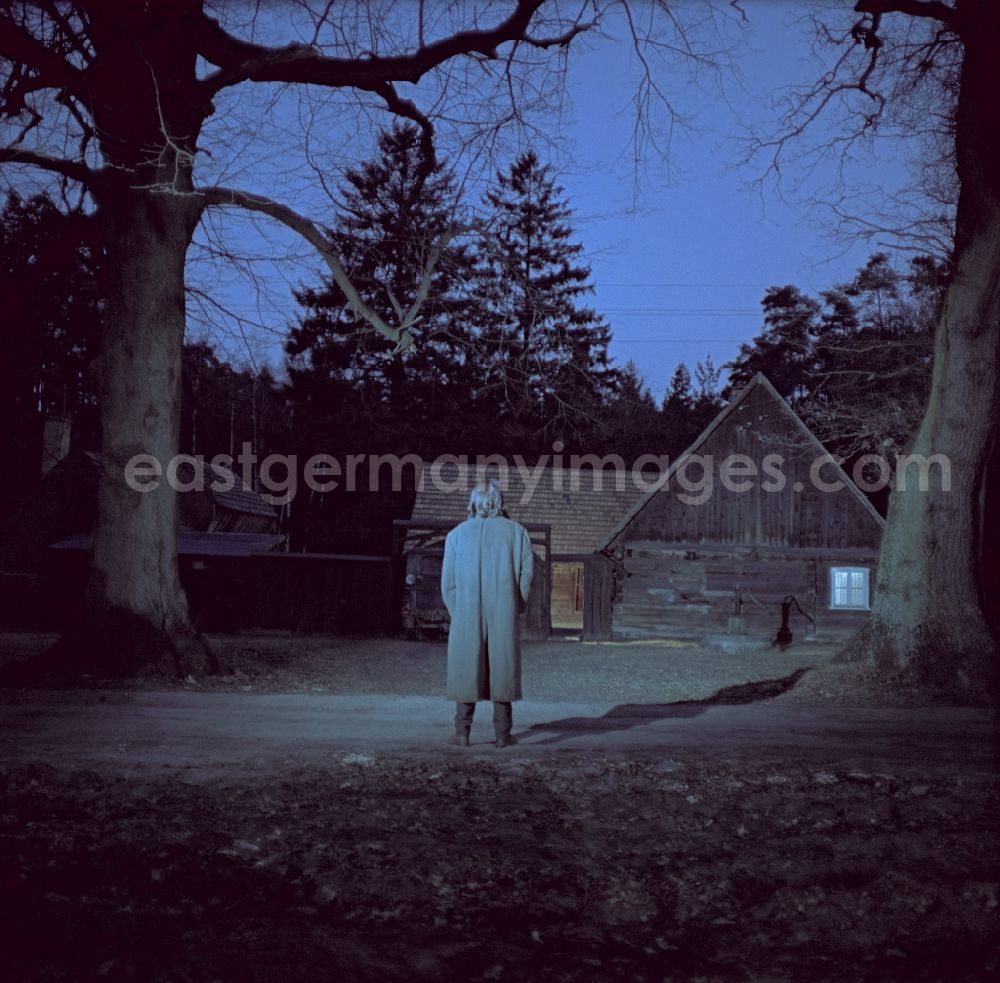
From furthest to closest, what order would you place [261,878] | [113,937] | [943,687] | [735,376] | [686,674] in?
[735,376] < [686,674] < [943,687] < [261,878] < [113,937]

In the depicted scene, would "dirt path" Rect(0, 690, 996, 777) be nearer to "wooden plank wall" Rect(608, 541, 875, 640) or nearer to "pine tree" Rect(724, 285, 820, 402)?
"wooden plank wall" Rect(608, 541, 875, 640)

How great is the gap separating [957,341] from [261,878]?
11869mm

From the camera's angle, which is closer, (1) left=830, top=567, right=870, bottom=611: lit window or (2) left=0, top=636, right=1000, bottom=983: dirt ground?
(2) left=0, top=636, right=1000, bottom=983: dirt ground

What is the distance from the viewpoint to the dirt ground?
384cm

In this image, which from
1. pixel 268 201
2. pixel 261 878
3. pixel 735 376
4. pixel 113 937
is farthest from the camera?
pixel 735 376

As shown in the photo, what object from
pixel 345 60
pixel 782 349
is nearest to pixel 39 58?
pixel 345 60

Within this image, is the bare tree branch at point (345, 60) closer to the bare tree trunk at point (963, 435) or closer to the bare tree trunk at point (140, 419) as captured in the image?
the bare tree trunk at point (140, 419)

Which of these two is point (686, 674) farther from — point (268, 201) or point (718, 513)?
point (268, 201)

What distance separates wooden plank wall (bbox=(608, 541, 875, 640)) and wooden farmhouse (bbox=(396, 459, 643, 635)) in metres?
2.31

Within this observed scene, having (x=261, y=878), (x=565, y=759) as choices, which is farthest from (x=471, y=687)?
(x=261, y=878)

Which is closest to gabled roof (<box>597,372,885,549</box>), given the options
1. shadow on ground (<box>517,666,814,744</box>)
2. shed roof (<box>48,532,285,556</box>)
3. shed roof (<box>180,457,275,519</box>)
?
shed roof (<box>48,532,285,556</box>)

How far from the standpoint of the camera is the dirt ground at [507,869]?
384 cm

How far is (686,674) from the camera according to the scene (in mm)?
22281

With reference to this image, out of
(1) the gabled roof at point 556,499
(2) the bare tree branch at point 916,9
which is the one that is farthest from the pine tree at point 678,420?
(2) the bare tree branch at point 916,9
